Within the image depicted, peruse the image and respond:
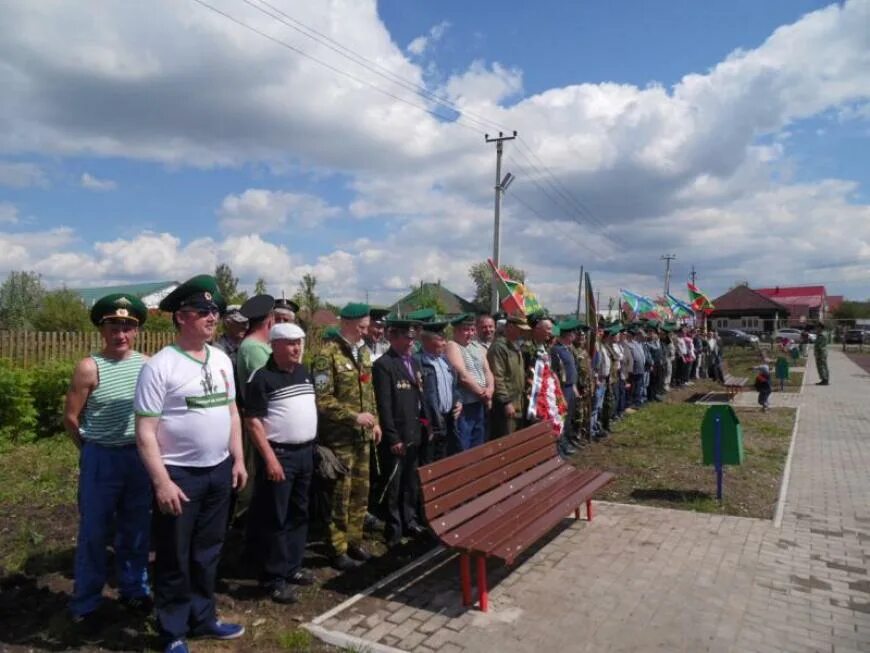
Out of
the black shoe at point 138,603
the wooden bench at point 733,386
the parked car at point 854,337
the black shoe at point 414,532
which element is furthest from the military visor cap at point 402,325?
the parked car at point 854,337

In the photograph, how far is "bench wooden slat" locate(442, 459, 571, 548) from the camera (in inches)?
155

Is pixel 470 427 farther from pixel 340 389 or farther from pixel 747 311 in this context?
pixel 747 311

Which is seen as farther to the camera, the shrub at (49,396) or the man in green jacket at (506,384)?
the shrub at (49,396)

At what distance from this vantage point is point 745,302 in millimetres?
72812

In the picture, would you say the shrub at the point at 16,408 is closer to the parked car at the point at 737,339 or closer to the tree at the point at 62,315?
the tree at the point at 62,315

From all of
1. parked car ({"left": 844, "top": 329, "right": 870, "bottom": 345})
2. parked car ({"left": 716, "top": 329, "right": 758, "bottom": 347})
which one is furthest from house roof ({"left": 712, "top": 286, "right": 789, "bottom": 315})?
parked car ({"left": 716, "top": 329, "right": 758, "bottom": 347})

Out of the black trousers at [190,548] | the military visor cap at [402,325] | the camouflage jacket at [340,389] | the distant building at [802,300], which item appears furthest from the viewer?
the distant building at [802,300]

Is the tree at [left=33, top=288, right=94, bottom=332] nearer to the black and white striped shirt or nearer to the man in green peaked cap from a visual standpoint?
the man in green peaked cap

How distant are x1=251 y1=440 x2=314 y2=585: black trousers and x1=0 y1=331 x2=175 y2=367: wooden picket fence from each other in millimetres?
9752

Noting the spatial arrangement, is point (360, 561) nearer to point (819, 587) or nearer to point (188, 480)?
point (188, 480)

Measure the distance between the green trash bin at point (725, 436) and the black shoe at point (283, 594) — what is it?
4.55 meters

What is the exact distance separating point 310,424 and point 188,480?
3.21 feet

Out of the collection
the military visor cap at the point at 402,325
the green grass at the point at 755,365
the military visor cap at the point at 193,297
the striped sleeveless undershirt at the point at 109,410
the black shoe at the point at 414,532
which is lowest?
the black shoe at the point at 414,532

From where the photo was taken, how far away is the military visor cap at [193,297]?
3264mm
